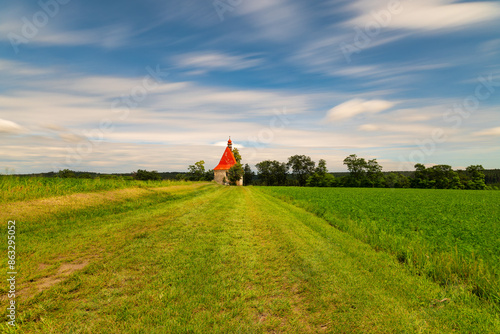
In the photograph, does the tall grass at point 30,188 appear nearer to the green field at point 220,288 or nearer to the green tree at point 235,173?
the green field at point 220,288

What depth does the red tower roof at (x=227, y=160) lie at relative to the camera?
3686 inches

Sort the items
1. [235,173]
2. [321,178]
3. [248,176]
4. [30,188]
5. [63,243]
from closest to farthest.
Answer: [63,243] < [30,188] < [235,173] < [321,178] < [248,176]

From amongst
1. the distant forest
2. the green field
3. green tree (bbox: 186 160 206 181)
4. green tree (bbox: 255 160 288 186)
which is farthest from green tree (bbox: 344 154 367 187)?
the green field

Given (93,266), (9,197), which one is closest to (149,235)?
(93,266)

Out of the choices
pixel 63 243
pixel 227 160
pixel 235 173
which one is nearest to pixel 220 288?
pixel 63 243

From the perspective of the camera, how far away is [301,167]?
118 m

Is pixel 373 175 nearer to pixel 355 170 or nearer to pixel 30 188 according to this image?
pixel 355 170

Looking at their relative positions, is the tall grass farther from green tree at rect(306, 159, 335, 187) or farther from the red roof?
green tree at rect(306, 159, 335, 187)

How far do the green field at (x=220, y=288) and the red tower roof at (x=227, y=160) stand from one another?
85.3m

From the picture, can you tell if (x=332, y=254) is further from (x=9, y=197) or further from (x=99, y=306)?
(x=9, y=197)

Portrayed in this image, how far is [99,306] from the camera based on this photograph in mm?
3760

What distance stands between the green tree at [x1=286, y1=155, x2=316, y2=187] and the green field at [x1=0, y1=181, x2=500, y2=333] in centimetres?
11230

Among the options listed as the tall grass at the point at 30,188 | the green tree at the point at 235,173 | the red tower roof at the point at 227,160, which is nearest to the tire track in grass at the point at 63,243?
the tall grass at the point at 30,188

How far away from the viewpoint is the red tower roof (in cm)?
9362
